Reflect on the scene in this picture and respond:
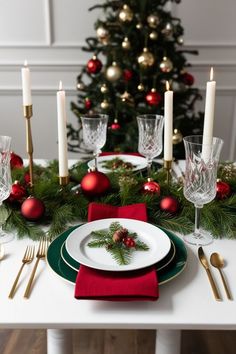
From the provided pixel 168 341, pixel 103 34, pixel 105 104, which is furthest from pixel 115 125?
pixel 168 341

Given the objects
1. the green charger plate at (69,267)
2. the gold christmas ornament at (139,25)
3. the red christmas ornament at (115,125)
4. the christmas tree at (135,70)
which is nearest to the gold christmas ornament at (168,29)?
the christmas tree at (135,70)

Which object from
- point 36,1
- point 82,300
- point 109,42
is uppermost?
point 36,1

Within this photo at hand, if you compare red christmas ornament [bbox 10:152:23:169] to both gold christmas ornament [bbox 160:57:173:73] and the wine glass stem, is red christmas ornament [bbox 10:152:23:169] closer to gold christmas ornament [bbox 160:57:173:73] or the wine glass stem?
the wine glass stem

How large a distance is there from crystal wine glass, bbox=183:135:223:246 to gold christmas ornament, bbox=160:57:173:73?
1286 mm

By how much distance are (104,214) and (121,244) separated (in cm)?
16

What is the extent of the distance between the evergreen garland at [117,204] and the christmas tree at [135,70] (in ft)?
3.19

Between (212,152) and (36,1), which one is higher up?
(36,1)

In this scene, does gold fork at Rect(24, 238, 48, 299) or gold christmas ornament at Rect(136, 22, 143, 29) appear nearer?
gold fork at Rect(24, 238, 48, 299)

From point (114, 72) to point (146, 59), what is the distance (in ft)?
0.58

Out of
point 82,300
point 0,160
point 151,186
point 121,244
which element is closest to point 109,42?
point 151,186

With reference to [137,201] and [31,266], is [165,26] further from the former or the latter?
[31,266]

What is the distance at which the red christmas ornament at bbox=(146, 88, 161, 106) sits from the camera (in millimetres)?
2139

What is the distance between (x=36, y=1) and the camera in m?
2.67

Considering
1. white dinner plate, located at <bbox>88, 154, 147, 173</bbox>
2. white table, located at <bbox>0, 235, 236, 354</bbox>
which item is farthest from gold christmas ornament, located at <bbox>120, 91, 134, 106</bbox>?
white table, located at <bbox>0, 235, 236, 354</bbox>
